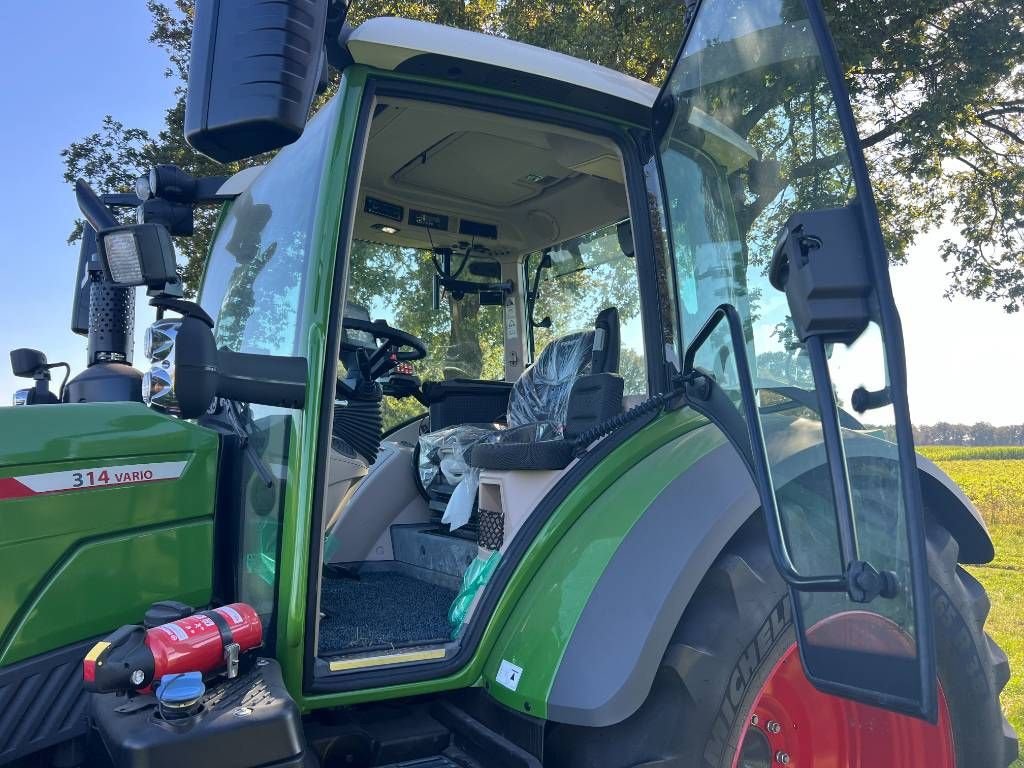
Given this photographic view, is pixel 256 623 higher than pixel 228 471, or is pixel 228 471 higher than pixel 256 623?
pixel 228 471

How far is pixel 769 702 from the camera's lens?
81.4 inches

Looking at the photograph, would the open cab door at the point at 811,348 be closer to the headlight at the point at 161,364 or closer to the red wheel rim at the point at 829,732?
the red wheel rim at the point at 829,732

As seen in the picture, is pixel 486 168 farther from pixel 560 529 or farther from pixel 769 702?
pixel 769 702

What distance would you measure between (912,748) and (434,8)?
9564mm

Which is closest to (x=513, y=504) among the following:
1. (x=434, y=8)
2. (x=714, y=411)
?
(x=714, y=411)

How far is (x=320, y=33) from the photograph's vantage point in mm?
1458

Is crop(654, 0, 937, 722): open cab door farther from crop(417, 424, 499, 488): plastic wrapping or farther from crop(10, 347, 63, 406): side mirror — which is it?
crop(10, 347, 63, 406): side mirror

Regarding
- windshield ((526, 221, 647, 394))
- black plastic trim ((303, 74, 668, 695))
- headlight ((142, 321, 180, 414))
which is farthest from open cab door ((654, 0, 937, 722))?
headlight ((142, 321, 180, 414))

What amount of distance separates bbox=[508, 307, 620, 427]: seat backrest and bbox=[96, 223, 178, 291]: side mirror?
1617mm

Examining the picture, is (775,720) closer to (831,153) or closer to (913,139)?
(831,153)

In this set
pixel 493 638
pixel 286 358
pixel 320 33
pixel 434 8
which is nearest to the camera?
pixel 320 33

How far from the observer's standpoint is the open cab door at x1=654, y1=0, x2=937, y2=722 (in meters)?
1.50

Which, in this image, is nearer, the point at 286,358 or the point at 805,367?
the point at 805,367

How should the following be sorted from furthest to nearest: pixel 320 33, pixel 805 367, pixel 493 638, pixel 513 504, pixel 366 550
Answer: pixel 366 550, pixel 513 504, pixel 493 638, pixel 805 367, pixel 320 33
